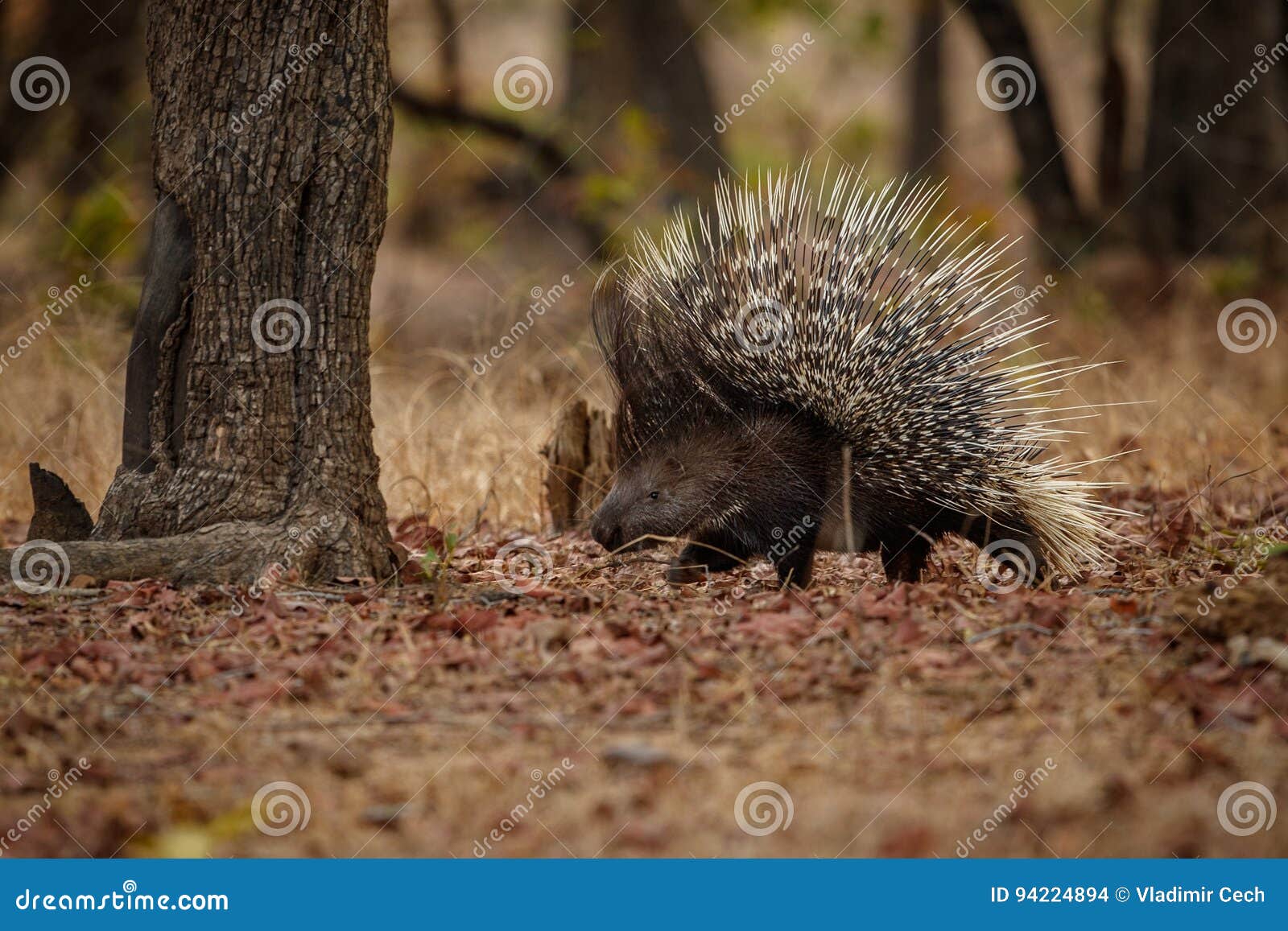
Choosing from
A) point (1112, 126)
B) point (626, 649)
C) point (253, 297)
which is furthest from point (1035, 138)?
point (626, 649)

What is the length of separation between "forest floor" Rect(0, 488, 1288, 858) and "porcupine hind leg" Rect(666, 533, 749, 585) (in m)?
0.56

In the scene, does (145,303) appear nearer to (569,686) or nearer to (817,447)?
(569,686)

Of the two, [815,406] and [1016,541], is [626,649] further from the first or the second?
[1016,541]

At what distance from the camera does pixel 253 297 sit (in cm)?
500

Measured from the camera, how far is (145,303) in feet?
16.9

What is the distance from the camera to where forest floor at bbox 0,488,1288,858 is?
2967 mm

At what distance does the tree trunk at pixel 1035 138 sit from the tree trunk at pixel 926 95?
28.2 ft

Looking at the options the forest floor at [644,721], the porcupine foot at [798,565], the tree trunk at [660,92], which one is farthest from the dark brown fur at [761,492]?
the tree trunk at [660,92]

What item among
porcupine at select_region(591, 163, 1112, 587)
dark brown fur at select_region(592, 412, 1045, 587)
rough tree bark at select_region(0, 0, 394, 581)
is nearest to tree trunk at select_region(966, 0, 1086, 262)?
porcupine at select_region(591, 163, 1112, 587)

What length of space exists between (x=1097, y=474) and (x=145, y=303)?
209 inches

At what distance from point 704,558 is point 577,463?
1.13m

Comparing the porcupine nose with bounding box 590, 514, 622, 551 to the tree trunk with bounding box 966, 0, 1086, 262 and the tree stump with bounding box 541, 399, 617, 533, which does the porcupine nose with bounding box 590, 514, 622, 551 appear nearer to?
the tree stump with bounding box 541, 399, 617, 533

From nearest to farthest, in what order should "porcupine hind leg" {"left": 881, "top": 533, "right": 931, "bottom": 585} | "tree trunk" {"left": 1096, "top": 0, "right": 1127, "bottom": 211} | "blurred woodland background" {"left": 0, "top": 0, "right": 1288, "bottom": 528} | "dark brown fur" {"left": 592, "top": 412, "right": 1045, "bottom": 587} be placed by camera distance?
"dark brown fur" {"left": 592, "top": 412, "right": 1045, "bottom": 587}, "porcupine hind leg" {"left": 881, "top": 533, "right": 931, "bottom": 585}, "blurred woodland background" {"left": 0, "top": 0, "right": 1288, "bottom": 528}, "tree trunk" {"left": 1096, "top": 0, "right": 1127, "bottom": 211}

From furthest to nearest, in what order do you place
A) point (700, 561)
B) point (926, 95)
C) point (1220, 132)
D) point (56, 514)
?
point (926, 95) < point (1220, 132) < point (700, 561) < point (56, 514)
